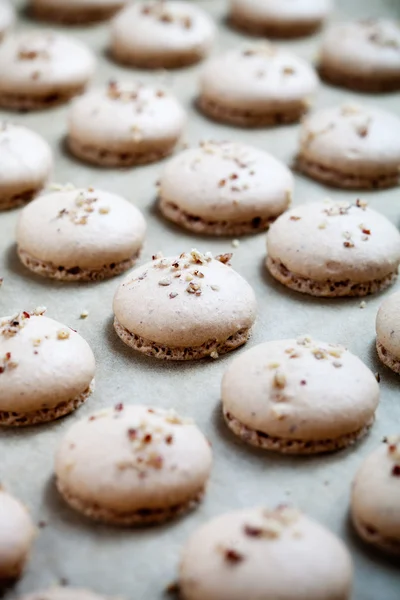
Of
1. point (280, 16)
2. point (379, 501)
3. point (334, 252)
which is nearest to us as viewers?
point (379, 501)

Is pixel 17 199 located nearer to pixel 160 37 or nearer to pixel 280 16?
pixel 160 37

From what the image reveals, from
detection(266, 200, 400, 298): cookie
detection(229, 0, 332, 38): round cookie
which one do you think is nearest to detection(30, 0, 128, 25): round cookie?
detection(229, 0, 332, 38): round cookie

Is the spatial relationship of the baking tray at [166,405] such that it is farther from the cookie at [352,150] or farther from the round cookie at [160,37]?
the round cookie at [160,37]

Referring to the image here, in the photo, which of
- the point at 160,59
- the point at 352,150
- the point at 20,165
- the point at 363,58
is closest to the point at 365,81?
the point at 363,58

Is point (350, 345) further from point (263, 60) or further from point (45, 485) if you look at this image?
point (263, 60)

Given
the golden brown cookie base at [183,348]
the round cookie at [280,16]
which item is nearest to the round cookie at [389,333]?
the golden brown cookie base at [183,348]

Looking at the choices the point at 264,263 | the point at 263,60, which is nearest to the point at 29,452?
the point at 264,263
